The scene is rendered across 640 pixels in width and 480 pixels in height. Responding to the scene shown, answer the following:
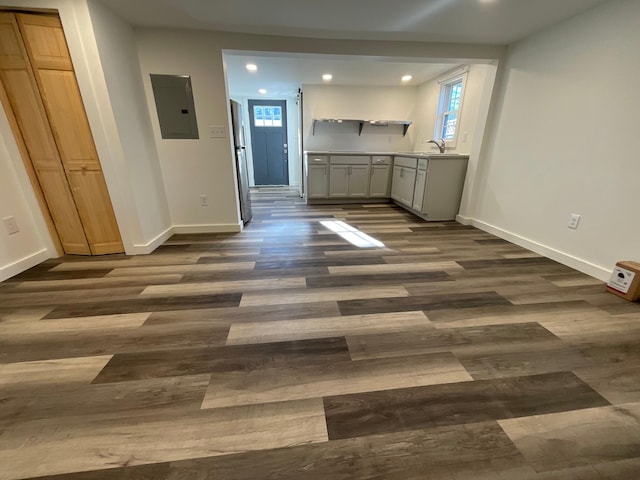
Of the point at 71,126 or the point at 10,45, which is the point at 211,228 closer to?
the point at 71,126

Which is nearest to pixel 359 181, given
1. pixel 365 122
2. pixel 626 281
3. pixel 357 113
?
pixel 365 122

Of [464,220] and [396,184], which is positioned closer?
[464,220]

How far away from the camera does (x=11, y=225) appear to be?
2.23m

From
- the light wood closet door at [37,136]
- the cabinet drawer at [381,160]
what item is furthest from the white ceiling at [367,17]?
the cabinet drawer at [381,160]

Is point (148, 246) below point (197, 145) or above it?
below

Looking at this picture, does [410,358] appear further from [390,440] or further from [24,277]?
[24,277]

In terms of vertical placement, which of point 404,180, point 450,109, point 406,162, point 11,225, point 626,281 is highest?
point 450,109

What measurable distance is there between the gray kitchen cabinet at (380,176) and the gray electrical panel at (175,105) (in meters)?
3.19

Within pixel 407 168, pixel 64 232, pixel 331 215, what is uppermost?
pixel 407 168

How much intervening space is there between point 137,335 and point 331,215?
10.4 feet

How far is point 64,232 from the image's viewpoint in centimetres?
255

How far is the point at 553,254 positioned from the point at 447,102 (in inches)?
126

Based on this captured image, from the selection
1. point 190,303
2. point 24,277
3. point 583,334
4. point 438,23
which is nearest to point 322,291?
point 190,303

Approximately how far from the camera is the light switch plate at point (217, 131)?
300 centimetres
